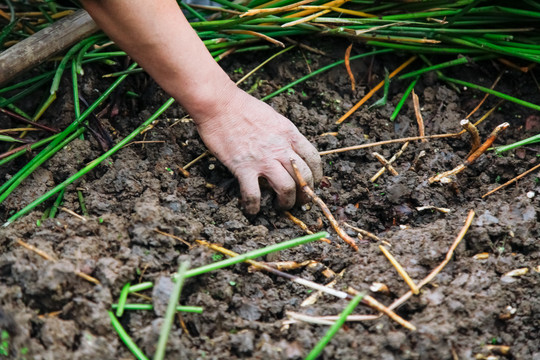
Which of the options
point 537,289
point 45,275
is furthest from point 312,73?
point 45,275

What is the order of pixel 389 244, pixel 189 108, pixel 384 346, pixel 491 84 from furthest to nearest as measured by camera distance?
pixel 491 84
pixel 189 108
pixel 389 244
pixel 384 346

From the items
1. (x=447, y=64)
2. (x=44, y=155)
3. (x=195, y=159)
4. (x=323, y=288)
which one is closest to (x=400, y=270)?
(x=323, y=288)

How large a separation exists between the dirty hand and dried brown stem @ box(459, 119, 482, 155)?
443 mm

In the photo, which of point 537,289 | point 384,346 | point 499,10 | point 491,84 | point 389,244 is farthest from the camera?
point 491,84

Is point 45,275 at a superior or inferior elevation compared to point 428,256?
superior

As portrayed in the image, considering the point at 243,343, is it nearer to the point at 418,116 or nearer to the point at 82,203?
the point at 82,203

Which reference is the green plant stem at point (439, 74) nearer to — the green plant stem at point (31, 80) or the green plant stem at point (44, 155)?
the green plant stem at point (44, 155)

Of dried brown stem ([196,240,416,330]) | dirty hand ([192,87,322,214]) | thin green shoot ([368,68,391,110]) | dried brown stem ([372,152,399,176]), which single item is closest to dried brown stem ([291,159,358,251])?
dirty hand ([192,87,322,214])

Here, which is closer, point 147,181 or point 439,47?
point 147,181

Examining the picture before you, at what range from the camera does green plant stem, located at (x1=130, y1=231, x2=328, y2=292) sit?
1.07m

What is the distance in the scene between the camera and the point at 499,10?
1812 mm

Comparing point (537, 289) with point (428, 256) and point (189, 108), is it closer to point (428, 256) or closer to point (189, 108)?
point (428, 256)

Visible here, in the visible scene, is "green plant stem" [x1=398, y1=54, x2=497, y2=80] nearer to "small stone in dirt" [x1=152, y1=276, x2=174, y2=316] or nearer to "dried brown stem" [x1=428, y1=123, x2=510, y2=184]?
"dried brown stem" [x1=428, y1=123, x2=510, y2=184]

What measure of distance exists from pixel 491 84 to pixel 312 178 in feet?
2.95
